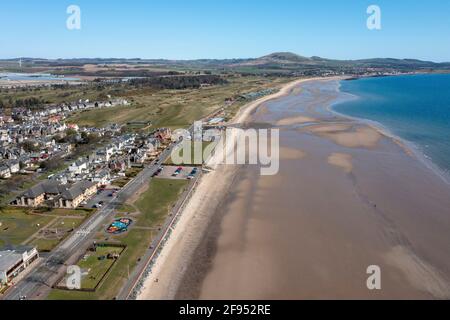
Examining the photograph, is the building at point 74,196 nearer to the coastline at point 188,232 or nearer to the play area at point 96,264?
the play area at point 96,264

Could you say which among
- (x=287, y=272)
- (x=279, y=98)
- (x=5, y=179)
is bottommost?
(x=287, y=272)

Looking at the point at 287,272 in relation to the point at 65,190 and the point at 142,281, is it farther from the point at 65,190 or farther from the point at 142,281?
the point at 65,190

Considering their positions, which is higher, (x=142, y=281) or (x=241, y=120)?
(x=241, y=120)

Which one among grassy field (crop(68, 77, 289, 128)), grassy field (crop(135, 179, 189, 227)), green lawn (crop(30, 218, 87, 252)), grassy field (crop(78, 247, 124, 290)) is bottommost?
grassy field (crop(78, 247, 124, 290))

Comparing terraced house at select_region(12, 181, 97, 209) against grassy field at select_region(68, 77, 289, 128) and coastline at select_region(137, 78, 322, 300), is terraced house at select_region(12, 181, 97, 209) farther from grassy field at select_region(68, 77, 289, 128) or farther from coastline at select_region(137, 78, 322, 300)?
grassy field at select_region(68, 77, 289, 128)

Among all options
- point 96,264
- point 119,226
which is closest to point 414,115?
point 119,226

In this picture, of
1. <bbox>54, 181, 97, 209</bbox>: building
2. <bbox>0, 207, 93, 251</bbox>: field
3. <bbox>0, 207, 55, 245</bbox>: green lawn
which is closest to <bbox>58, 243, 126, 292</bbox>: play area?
<bbox>0, 207, 93, 251</bbox>: field

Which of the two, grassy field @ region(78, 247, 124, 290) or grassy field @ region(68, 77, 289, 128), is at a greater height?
grassy field @ region(68, 77, 289, 128)
